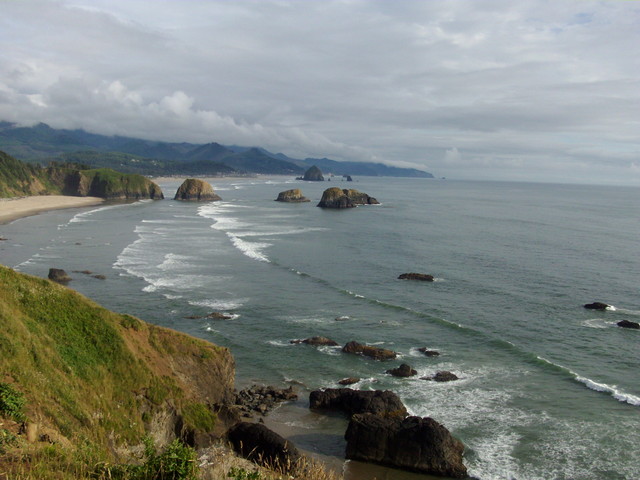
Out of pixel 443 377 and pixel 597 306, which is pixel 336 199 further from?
pixel 443 377

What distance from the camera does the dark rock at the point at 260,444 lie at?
2017cm

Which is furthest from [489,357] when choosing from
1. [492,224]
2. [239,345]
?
[492,224]

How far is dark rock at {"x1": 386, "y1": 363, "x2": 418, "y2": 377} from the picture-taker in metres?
30.0

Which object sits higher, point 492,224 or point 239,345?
point 492,224

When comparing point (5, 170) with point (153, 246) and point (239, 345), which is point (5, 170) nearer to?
point (153, 246)

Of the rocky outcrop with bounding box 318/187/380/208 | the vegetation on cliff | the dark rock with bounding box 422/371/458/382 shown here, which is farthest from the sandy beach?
the dark rock with bounding box 422/371/458/382

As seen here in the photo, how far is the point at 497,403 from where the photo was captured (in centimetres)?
2670

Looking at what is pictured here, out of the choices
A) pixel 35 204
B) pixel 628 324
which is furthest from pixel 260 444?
pixel 35 204

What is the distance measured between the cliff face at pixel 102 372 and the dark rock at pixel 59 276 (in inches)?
1106

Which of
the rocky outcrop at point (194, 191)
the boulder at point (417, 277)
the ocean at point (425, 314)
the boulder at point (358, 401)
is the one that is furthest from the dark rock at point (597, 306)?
the rocky outcrop at point (194, 191)

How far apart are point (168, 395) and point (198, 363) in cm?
333

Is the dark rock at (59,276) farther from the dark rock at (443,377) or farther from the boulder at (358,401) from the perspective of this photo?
the dark rock at (443,377)

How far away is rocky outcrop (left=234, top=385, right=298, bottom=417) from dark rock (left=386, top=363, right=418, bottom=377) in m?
6.28

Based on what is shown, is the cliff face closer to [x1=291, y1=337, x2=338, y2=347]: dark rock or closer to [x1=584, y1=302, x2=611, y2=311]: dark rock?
[x1=291, y1=337, x2=338, y2=347]: dark rock
